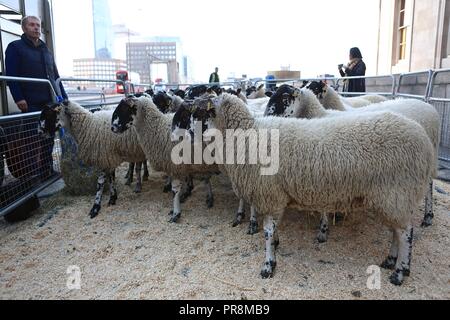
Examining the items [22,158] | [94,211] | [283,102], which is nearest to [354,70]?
[283,102]

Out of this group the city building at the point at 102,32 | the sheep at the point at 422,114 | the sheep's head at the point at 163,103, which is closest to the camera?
the sheep at the point at 422,114

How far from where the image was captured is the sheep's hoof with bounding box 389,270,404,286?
256 cm

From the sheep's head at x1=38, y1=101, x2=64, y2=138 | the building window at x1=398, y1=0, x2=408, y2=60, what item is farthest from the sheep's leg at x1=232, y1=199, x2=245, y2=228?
the building window at x1=398, y1=0, x2=408, y2=60

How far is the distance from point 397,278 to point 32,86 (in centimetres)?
455

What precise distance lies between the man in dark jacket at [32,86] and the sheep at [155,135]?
41.7 inches

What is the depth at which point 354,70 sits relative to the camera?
7211 mm

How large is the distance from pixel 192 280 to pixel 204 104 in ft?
4.79

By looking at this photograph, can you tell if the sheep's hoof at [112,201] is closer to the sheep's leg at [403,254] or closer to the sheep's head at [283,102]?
the sheep's head at [283,102]

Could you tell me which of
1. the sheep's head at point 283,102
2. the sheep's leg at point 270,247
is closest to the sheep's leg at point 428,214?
the sheep's head at point 283,102

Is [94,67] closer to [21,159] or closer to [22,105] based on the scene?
[22,105]

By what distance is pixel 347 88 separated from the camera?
25.5ft

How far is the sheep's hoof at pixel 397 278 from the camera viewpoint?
256 cm
